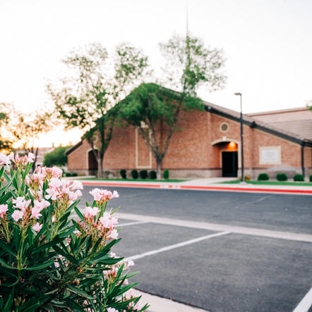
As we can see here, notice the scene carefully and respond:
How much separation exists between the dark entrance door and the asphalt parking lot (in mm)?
20588

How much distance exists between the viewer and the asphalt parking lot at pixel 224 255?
426 cm

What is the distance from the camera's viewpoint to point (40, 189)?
198 centimetres

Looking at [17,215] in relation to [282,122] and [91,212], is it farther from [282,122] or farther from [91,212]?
[282,122]

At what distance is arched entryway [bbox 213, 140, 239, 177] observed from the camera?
1272 inches

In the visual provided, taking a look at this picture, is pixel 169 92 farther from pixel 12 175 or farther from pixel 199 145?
pixel 12 175

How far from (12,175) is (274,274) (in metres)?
4.42

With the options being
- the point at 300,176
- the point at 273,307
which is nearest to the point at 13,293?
the point at 273,307

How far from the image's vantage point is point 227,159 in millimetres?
32625

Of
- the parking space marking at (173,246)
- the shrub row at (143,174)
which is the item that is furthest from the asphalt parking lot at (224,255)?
the shrub row at (143,174)

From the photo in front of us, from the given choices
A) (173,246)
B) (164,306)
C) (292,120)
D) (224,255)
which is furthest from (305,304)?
(292,120)

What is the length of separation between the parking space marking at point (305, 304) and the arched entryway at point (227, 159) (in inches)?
1116

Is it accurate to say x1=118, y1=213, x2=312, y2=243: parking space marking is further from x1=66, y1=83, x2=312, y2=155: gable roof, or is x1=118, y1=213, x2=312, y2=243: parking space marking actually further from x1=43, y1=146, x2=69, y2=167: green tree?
x1=43, y1=146, x2=69, y2=167: green tree

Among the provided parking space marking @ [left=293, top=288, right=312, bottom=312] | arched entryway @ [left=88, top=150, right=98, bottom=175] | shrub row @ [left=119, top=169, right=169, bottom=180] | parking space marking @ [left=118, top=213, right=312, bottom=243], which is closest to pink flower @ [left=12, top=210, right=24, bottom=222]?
parking space marking @ [left=293, top=288, right=312, bottom=312]

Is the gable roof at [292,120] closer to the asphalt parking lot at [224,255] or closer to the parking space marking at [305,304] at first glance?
the asphalt parking lot at [224,255]
